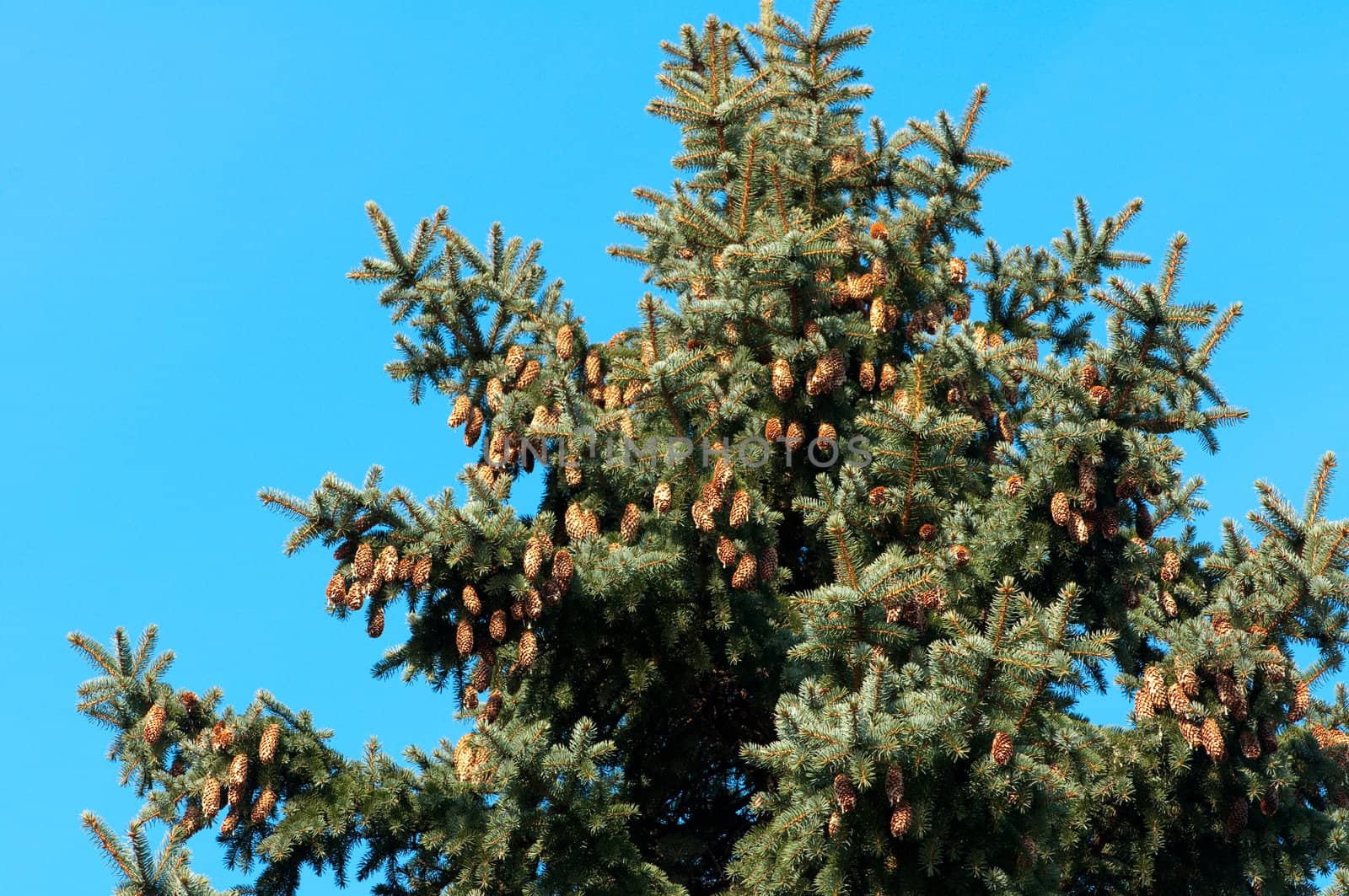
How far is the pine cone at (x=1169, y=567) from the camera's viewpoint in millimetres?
8414

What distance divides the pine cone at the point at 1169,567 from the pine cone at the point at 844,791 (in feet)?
10.8

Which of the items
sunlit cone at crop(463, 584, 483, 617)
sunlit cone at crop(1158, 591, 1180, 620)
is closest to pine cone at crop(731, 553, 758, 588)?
sunlit cone at crop(463, 584, 483, 617)

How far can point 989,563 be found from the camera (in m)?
7.93

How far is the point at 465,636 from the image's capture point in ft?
25.2

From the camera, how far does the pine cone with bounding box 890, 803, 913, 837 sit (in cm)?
611

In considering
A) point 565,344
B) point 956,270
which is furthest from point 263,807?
point 956,270

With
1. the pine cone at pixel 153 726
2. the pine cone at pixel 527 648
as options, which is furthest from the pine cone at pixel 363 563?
the pine cone at pixel 153 726

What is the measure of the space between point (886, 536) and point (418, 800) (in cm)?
322

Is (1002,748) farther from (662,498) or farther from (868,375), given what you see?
(868,375)

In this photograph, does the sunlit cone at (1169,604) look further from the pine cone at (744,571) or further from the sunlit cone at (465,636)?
the sunlit cone at (465,636)

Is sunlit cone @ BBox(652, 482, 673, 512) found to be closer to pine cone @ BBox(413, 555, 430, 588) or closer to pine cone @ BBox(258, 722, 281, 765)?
pine cone @ BBox(413, 555, 430, 588)

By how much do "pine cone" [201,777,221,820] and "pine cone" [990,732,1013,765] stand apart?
3.83 metres

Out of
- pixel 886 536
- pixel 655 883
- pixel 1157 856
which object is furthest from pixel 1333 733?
pixel 655 883

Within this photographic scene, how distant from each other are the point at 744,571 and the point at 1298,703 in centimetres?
307
